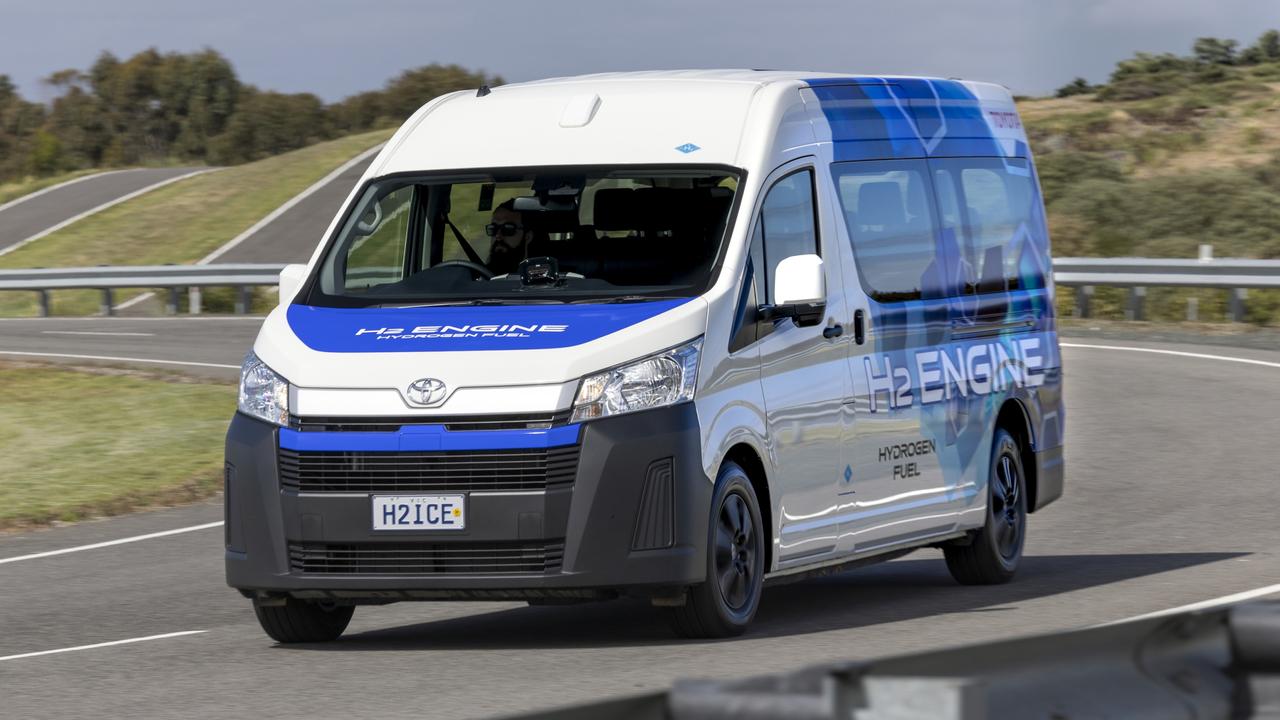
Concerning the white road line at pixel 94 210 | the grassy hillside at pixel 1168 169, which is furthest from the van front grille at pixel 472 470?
the white road line at pixel 94 210

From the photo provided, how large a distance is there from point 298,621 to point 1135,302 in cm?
2314

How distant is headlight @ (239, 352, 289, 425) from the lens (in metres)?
8.58

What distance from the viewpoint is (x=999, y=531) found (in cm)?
1111

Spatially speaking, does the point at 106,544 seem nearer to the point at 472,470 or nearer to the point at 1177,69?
the point at 472,470

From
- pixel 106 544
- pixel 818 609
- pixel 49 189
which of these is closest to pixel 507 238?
pixel 818 609

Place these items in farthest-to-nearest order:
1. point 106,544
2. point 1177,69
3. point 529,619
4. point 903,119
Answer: point 1177,69
point 106,544
point 903,119
point 529,619

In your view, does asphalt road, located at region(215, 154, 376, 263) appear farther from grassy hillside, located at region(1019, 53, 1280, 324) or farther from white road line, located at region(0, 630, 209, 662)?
white road line, located at region(0, 630, 209, 662)

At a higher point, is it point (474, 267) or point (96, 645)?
point (474, 267)

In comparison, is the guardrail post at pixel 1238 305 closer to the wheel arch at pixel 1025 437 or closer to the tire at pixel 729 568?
the wheel arch at pixel 1025 437

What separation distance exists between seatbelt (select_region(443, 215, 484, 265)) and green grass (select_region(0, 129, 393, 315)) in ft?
108

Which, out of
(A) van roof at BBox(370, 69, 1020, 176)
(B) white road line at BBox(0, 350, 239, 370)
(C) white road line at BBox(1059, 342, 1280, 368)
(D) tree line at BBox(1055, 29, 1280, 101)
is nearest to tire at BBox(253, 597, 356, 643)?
(A) van roof at BBox(370, 69, 1020, 176)

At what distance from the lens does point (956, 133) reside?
11148mm

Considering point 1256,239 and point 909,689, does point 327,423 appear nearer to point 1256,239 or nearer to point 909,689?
point 909,689

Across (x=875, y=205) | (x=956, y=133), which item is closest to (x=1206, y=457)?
(x=956, y=133)
